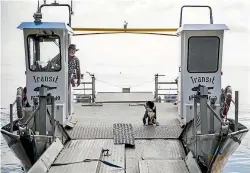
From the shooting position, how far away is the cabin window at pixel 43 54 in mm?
10141

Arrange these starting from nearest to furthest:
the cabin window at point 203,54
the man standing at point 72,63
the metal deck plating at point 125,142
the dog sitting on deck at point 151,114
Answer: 1. the metal deck plating at point 125,142
2. the cabin window at point 203,54
3. the dog sitting on deck at point 151,114
4. the man standing at point 72,63

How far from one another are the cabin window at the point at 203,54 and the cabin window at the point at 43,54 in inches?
111

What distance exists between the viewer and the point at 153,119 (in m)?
10.8

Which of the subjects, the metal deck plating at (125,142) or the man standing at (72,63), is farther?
the man standing at (72,63)

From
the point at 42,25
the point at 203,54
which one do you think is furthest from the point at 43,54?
the point at 203,54

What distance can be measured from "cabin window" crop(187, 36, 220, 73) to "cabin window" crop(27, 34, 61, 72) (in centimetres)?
281

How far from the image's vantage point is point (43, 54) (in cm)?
1045

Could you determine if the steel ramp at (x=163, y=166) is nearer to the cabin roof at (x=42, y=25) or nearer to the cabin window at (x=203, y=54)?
the cabin window at (x=203, y=54)

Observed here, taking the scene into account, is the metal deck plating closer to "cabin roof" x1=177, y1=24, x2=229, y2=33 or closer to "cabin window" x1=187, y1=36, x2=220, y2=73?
"cabin window" x1=187, y1=36, x2=220, y2=73

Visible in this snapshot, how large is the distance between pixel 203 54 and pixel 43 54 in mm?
3426

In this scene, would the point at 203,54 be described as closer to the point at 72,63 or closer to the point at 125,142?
the point at 125,142

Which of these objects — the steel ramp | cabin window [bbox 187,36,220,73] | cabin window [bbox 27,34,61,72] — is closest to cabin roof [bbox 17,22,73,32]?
cabin window [bbox 27,34,61,72]

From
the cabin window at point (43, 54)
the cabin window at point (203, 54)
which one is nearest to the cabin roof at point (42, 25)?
the cabin window at point (43, 54)

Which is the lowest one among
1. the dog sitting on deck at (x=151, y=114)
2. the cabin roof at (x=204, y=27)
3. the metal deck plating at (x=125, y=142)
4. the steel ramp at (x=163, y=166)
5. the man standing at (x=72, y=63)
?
the steel ramp at (x=163, y=166)
